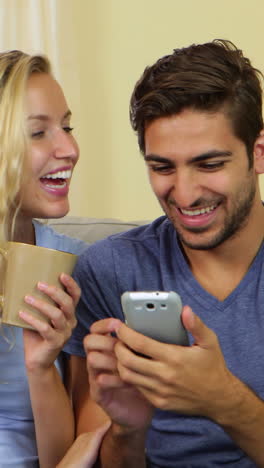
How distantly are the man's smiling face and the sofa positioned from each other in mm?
417

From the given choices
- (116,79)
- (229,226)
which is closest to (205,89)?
(229,226)

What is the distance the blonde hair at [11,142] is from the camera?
1.42m

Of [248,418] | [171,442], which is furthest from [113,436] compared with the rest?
[248,418]

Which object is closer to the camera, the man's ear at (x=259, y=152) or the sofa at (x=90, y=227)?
the man's ear at (x=259, y=152)

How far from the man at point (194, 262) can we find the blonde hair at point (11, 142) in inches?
7.2

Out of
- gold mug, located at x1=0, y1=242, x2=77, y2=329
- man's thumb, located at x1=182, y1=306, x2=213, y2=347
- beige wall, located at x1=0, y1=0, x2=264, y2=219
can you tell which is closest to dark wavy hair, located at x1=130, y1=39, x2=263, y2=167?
gold mug, located at x1=0, y1=242, x2=77, y2=329

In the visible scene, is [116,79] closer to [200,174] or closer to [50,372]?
[200,174]

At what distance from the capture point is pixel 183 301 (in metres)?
1.32

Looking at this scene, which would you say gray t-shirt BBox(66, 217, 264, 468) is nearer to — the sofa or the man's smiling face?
the man's smiling face

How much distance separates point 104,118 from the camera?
2604mm

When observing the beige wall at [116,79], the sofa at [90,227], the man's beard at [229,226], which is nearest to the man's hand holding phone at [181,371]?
the man's beard at [229,226]

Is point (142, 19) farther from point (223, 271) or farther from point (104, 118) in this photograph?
point (223, 271)

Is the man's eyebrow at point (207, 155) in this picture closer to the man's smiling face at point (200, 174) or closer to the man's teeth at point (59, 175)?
the man's smiling face at point (200, 174)

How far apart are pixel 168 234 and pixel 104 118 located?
1.26 m
